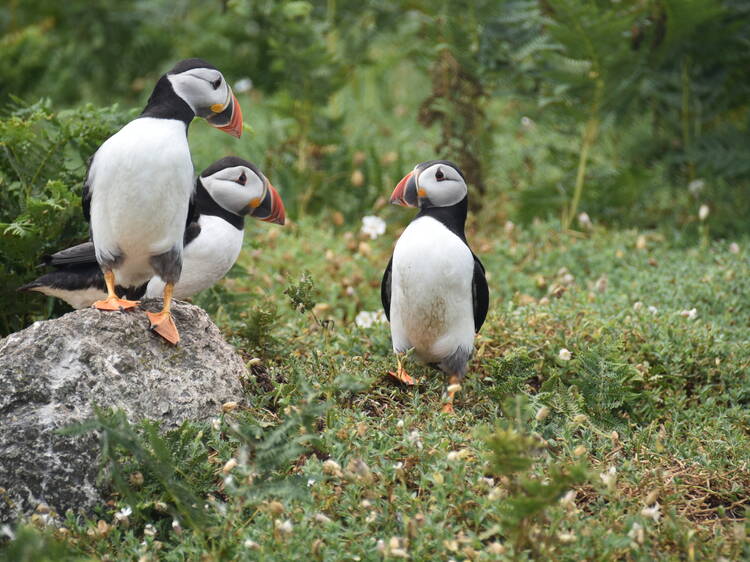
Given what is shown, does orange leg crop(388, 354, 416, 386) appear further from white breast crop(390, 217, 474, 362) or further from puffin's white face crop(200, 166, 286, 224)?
puffin's white face crop(200, 166, 286, 224)

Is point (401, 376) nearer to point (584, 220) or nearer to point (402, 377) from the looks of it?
point (402, 377)

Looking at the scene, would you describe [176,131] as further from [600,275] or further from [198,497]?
[600,275]

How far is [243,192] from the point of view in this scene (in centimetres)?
455

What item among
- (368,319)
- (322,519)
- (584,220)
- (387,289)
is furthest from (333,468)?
(584,220)

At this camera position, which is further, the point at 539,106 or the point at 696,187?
the point at 696,187

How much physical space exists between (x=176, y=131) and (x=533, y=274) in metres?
3.41

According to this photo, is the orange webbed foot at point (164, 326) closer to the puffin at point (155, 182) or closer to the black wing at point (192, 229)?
the puffin at point (155, 182)

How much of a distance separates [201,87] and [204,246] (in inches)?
34.2

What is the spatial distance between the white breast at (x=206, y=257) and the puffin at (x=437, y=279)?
80cm

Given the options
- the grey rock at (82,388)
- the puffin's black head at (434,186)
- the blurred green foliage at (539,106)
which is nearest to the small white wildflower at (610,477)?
the puffin's black head at (434,186)

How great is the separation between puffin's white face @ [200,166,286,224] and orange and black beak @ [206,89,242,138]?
1.81 ft

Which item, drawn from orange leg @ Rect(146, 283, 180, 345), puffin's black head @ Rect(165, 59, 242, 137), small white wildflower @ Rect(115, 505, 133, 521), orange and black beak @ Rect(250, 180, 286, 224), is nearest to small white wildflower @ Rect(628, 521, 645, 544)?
small white wildflower @ Rect(115, 505, 133, 521)

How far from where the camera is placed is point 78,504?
3.39m

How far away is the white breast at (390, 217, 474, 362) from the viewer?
413 centimetres
